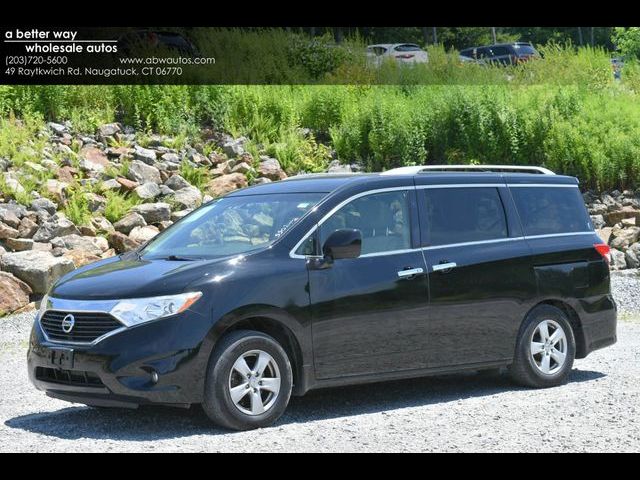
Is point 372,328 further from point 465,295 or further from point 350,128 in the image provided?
point 350,128

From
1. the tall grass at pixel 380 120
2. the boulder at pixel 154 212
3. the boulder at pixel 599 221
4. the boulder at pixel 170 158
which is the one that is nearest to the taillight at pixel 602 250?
the boulder at pixel 154 212

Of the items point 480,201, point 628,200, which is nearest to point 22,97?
point 628,200

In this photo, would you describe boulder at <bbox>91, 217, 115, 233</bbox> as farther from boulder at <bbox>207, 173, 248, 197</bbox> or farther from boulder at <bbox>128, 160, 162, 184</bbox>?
boulder at <bbox>207, 173, 248, 197</bbox>

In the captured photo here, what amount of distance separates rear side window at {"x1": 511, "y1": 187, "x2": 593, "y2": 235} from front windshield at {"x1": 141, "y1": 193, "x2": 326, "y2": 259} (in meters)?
2.37

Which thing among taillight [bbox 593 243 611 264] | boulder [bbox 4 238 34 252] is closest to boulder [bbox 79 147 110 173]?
boulder [bbox 4 238 34 252]

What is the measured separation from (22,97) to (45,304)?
13040mm

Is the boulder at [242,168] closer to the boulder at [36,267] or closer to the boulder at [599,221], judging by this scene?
the boulder at [36,267]

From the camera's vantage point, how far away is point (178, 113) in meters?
21.1

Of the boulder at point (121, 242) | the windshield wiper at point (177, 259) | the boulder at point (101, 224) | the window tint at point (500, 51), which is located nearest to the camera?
the windshield wiper at point (177, 259)

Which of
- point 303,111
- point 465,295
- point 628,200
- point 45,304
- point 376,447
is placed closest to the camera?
point 376,447

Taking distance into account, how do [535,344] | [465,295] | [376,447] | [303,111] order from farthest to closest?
[303,111], [535,344], [465,295], [376,447]

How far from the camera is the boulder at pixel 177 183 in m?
18.8

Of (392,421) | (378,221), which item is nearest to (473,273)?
(378,221)

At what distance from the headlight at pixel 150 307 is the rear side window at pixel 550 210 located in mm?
3783
